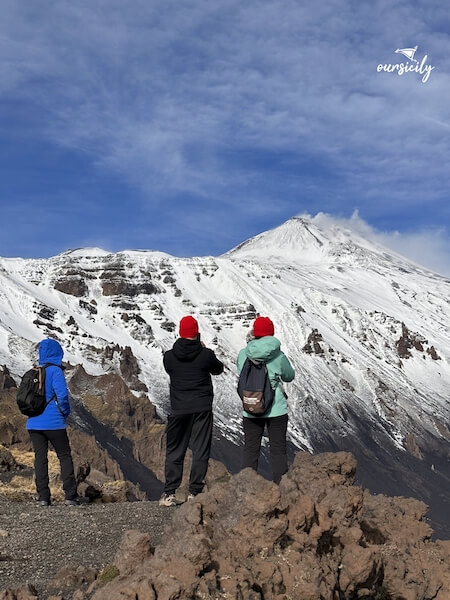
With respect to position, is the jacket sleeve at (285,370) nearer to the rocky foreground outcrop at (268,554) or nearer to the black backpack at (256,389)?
the black backpack at (256,389)

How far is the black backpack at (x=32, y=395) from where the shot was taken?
9.77m

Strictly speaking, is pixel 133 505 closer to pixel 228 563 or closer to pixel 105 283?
pixel 228 563

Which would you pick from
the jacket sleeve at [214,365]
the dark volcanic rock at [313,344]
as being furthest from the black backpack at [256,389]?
the dark volcanic rock at [313,344]

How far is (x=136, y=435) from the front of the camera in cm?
8762

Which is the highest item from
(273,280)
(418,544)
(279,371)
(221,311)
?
(273,280)

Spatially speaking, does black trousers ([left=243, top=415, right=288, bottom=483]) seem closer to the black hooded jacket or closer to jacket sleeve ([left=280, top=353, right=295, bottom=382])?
jacket sleeve ([left=280, top=353, right=295, bottom=382])

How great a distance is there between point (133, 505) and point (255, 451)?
207 centimetres

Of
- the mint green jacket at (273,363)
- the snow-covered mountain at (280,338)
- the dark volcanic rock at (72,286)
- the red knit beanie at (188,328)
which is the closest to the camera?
the mint green jacket at (273,363)

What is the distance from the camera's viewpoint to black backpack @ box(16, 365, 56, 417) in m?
9.77

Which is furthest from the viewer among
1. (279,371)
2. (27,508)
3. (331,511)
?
(27,508)

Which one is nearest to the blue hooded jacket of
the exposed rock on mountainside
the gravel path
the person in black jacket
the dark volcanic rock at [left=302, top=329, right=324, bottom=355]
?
the gravel path

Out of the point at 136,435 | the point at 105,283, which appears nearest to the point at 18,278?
the point at 105,283

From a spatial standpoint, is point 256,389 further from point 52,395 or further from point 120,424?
point 120,424

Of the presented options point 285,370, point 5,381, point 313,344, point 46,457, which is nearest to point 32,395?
point 46,457
